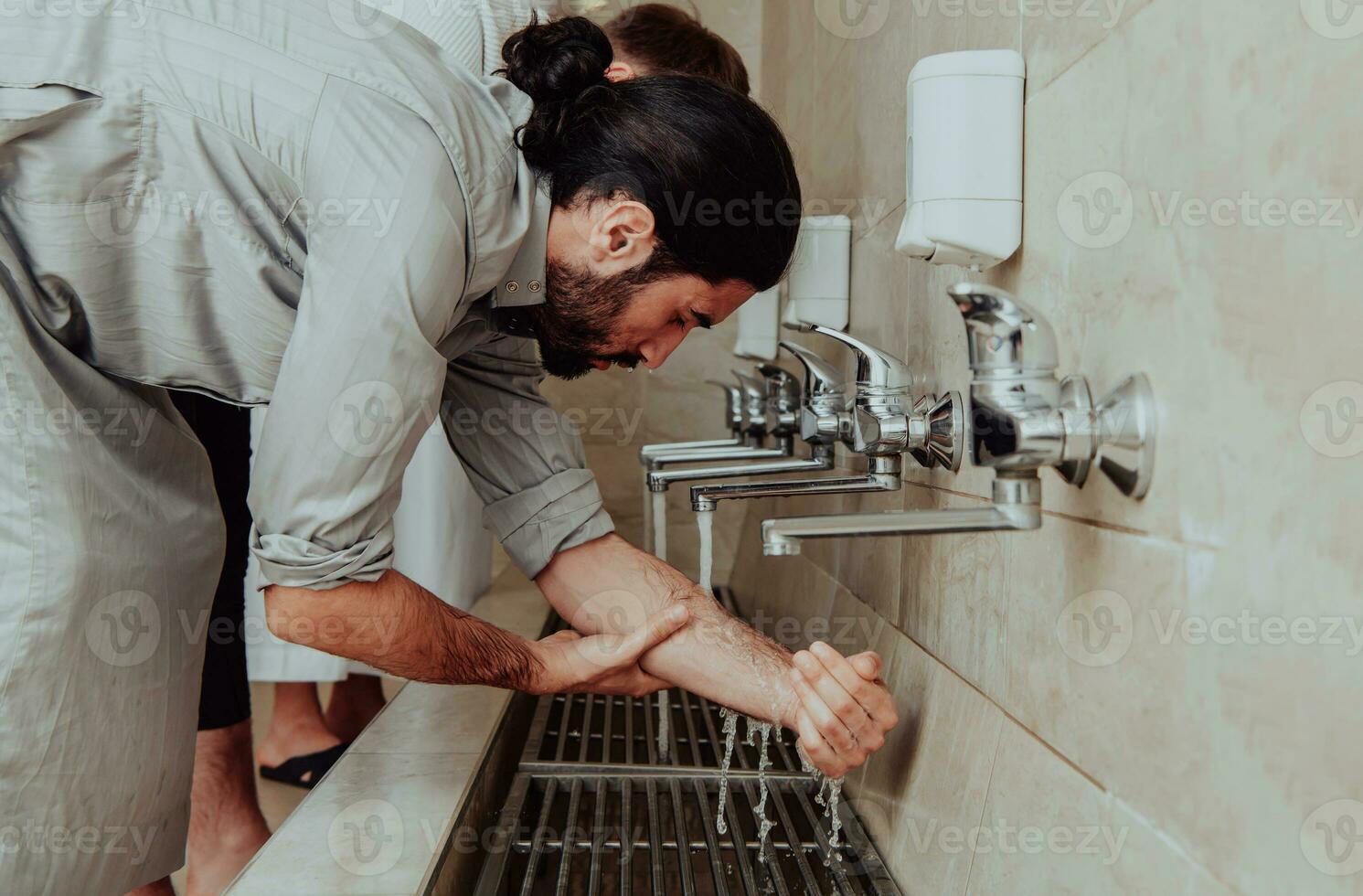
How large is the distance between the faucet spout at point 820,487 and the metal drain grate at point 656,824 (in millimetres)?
301

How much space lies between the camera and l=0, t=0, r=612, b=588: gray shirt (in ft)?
2.52

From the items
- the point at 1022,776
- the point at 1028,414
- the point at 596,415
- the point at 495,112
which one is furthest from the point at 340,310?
the point at 596,415

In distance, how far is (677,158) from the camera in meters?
0.90

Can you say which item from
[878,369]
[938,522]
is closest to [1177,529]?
[938,522]

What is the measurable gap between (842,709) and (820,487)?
23cm

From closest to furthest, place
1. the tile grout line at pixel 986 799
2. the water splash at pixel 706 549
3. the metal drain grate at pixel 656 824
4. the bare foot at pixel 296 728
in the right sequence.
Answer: the tile grout line at pixel 986 799 < the metal drain grate at pixel 656 824 < the water splash at pixel 706 549 < the bare foot at pixel 296 728

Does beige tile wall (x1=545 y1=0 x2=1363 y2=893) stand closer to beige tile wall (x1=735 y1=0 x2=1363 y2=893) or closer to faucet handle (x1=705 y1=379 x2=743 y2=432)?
beige tile wall (x1=735 y1=0 x2=1363 y2=893)

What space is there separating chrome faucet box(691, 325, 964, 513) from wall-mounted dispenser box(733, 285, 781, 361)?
2.35 ft

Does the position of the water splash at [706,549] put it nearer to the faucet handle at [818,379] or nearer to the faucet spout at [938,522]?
the faucet handle at [818,379]

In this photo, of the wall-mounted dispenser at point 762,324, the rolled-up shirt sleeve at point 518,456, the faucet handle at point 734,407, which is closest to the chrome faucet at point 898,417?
the rolled-up shirt sleeve at point 518,456

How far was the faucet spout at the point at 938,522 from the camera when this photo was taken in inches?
24.4

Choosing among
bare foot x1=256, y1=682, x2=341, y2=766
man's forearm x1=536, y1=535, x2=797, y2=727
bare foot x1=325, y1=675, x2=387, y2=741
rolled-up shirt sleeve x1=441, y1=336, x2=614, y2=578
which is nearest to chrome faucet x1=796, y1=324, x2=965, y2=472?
man's forearm x1=536, y1=535, x2=797, y2=727

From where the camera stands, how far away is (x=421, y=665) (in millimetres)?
933

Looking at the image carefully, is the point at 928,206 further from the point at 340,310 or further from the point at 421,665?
the point at 421,665
